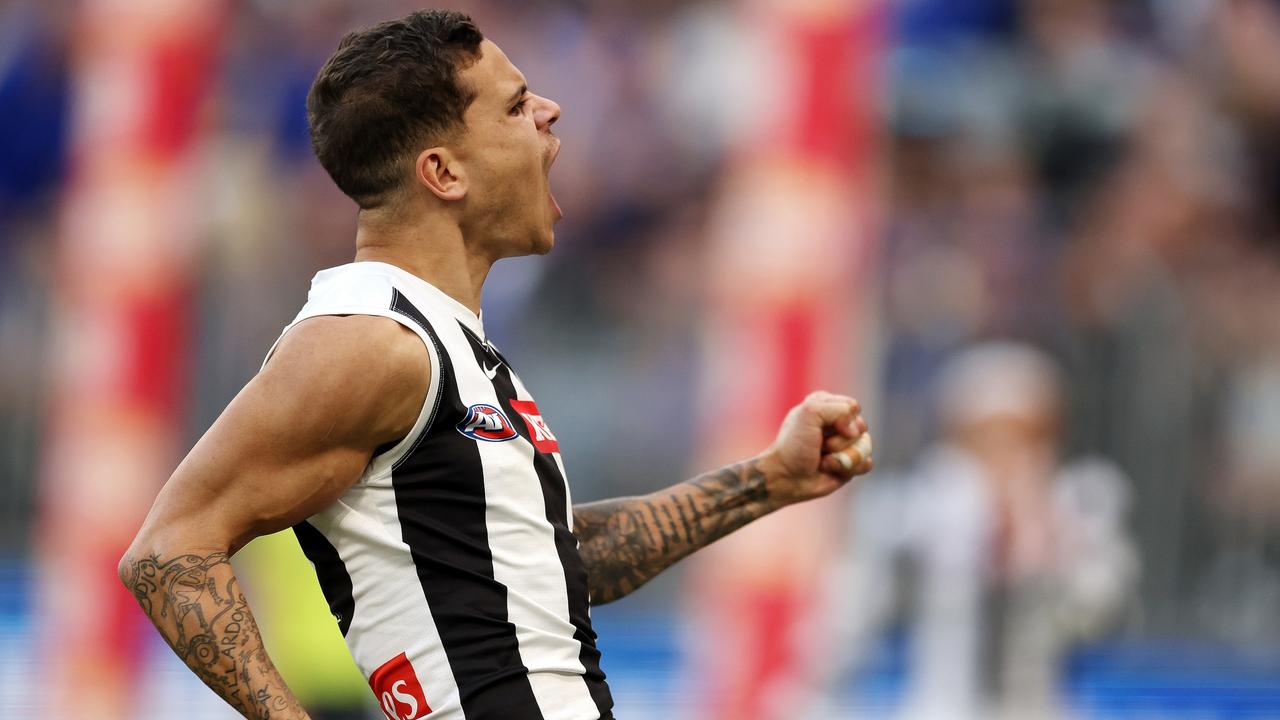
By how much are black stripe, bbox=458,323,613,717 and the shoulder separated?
0.21 metres

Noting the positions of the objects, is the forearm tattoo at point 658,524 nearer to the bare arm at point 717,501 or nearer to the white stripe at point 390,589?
the bare arm at point 717,501

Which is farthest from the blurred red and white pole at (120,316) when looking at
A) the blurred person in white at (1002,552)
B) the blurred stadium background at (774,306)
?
the blurred person in white at (1002,552)

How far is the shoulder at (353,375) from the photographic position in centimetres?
256

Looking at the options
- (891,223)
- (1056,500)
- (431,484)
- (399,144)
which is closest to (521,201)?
(399,144)

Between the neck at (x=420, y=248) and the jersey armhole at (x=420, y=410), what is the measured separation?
0.82 feet

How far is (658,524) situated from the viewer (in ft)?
11.1

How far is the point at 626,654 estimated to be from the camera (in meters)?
8.56

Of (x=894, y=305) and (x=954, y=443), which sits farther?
(x=894, y=305)

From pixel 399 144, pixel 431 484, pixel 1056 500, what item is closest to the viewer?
pixel 431 484

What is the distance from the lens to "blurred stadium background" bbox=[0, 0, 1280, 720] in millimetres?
6910

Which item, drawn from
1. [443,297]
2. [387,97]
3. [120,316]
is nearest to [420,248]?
[443,297]

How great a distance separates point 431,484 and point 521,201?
0.62 metres

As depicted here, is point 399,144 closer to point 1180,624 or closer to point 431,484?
point 431,484

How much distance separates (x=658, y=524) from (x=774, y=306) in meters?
3.55
